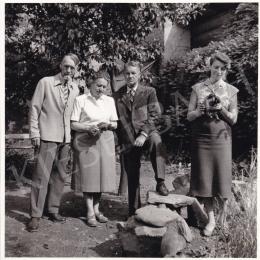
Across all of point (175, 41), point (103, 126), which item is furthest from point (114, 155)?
point (175, 41)

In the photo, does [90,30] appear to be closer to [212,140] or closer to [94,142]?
[94,142]

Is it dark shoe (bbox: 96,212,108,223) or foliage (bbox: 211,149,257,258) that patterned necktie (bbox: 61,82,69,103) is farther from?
foliage (bbox: 211,149,257,258)

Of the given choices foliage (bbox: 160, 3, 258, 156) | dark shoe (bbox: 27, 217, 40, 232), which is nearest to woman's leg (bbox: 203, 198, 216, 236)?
dark shoe (bbox: 27, 217, 40, 232)

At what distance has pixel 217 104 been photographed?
4078 mm

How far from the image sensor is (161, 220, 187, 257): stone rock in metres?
3.51

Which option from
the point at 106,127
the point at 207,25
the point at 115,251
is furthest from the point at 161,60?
the point at 115,251

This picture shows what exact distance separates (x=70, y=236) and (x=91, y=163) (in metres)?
0.89

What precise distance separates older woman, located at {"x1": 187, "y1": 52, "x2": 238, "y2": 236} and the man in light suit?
1.43ft

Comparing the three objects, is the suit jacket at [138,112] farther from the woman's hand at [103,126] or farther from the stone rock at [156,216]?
the stone rock at [156,216]

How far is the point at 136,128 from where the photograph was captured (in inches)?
177

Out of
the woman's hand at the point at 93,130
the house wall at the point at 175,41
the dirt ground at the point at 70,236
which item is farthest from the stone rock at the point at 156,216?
the house wall at the point at 175,41

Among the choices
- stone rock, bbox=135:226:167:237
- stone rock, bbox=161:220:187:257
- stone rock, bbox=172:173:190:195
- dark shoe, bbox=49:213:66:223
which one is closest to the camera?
stone rock, bbox=161:220:187:257

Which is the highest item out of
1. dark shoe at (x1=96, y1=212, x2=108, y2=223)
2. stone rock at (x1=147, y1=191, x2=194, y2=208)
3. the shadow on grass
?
stone rock at (x1=147, y1=191, x2=194, y2=208)

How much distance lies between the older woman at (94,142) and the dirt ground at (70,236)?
0.25m
